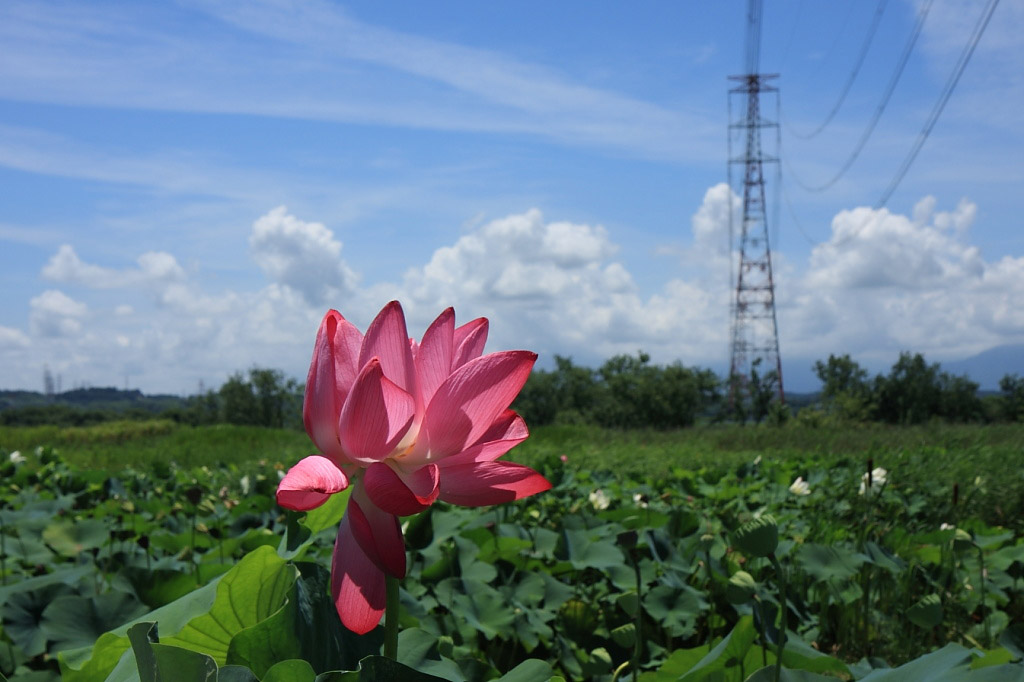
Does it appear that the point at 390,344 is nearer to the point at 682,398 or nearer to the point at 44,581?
the point at 44,581

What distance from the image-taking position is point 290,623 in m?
0.77

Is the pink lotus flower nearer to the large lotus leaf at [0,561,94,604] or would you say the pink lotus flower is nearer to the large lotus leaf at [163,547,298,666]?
the large lotus leaf at [163,547,298,666]

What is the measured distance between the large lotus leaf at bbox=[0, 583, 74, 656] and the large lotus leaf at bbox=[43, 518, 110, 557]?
23.8 inches

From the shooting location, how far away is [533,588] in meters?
1.99

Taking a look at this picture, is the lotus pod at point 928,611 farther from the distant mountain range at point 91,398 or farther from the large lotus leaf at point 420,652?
the distant mountain range at point 91,398

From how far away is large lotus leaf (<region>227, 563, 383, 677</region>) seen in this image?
759 mm

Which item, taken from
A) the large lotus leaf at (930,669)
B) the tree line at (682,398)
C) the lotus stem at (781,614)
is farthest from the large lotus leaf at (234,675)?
the tree line at (682,398)

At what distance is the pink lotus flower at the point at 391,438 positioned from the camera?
2.06 feet

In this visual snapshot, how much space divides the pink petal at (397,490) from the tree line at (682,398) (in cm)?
1588

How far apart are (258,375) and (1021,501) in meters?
35.3

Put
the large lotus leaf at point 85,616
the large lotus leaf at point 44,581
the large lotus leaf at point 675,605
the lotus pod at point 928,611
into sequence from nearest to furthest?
the lotus pod at point 928,611, the large lotus leaf at point 85,616, the large lotus leaf at point 44,581, the large lotus leaf at point 675,605

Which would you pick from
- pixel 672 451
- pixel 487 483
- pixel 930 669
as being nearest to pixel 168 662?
pixel 487 483

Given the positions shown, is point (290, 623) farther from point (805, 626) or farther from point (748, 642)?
point (805, 626)

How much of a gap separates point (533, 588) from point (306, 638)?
1.27 meters
